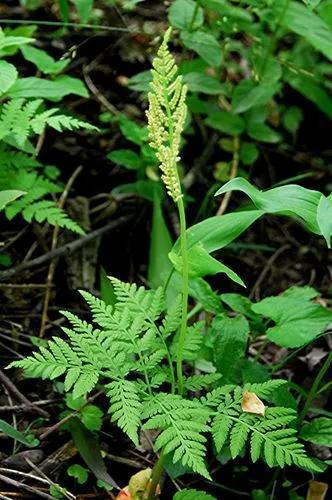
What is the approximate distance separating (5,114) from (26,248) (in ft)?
1.89

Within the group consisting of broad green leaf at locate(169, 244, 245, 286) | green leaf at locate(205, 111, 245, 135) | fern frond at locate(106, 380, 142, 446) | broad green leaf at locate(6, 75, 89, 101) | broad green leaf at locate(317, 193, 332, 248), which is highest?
broad green leaf at locate(317, 193, 332, 248)

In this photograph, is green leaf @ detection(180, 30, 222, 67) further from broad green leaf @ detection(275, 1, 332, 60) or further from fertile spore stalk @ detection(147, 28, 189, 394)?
fertile spore stalk @ detection(147, 28, 189, 394)

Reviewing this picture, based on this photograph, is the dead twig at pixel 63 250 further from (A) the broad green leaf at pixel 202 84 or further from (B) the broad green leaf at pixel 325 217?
(B) the broad green leaf at pixel 325 217

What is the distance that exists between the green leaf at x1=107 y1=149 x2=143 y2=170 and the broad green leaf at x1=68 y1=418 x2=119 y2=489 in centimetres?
104

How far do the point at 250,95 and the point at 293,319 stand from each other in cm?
119

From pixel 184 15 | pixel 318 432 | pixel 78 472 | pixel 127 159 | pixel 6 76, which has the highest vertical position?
pixel 184 15

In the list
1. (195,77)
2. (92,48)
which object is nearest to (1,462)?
(195,77)

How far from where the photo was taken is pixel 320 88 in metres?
3.13

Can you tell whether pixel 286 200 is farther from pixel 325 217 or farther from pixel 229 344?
pixel 229 344

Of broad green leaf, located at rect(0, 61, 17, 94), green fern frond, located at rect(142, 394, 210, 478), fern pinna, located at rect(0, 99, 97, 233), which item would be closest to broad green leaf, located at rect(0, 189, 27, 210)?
fern pinna, located at rect(0, 99, 97, 233)

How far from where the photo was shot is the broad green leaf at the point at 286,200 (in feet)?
5.32

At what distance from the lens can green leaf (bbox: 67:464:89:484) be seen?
5.87 ft

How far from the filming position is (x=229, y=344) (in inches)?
71.9

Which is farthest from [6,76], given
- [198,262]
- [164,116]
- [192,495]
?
[192,495]
